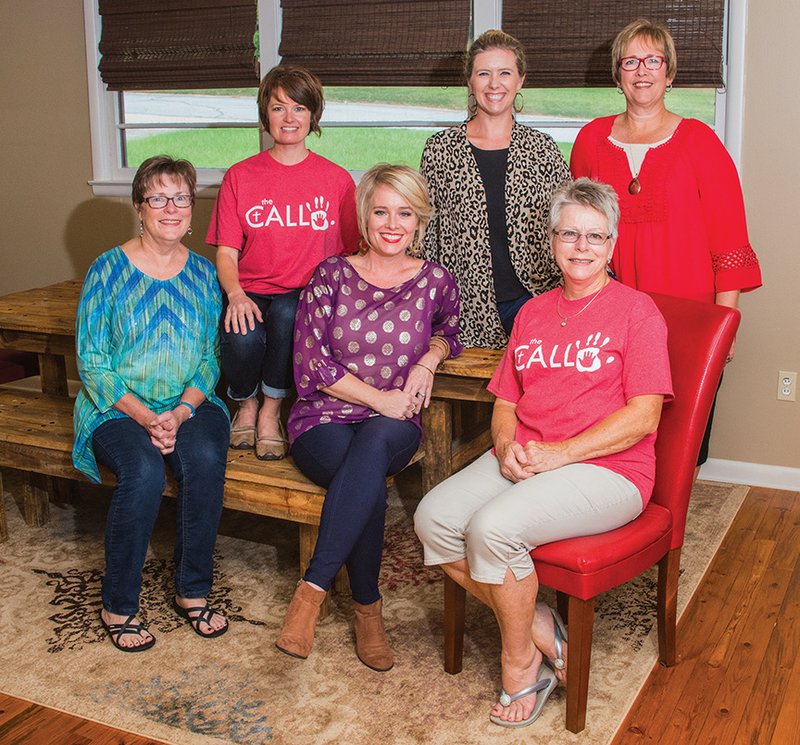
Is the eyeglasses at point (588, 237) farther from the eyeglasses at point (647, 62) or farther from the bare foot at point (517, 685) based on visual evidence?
the bare foot at point (517, 685)

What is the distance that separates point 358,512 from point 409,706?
463mm

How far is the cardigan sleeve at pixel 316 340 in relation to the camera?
265 centimetres

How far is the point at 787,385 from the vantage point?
11.8ft

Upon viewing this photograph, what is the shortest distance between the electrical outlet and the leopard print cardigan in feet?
3.64

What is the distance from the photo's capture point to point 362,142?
9.90 meters

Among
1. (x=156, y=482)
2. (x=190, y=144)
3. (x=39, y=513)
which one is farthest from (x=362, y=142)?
(x=156, y=482)

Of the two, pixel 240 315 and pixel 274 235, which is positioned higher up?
pixel 274 235

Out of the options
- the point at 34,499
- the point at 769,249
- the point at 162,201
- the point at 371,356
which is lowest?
the point at 34,499

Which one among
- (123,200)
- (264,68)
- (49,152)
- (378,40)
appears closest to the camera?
(378,40)

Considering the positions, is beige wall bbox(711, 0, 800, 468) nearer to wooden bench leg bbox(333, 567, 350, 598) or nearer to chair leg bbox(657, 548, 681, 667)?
chair leg bbox(657, 548, 681, 667)

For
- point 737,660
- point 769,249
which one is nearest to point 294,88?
point 769,249

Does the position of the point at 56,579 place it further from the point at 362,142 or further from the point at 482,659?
the point at 362,142

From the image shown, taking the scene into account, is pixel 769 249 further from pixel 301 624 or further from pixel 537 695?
pixel 301 624

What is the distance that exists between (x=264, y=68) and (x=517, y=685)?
9.54ft
